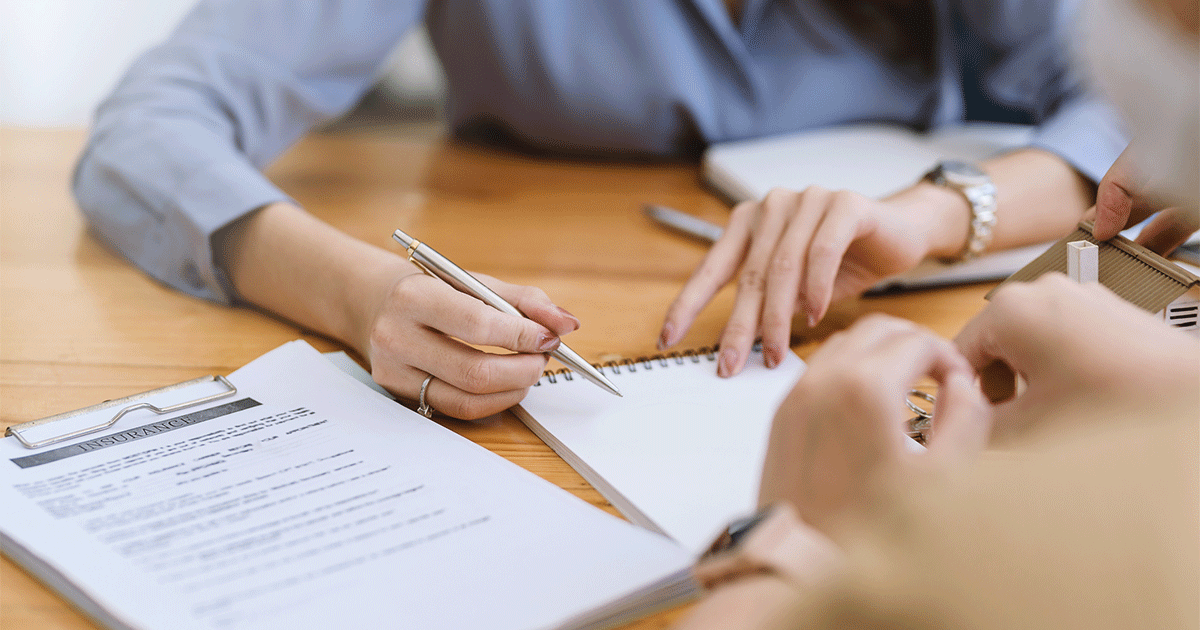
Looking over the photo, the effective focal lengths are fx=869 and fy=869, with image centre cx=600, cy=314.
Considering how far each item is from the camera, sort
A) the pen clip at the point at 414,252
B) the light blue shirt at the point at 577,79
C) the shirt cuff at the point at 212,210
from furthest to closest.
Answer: the light blue shirt at the point at 577,79, the shirt cuff at the point at 212,210, the pen clip at the point at 414,252

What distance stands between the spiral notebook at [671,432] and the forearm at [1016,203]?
23 centimetres

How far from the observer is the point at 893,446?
327mm

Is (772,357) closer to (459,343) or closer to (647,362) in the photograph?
(647,362)

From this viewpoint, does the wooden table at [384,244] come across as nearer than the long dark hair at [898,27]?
Yes

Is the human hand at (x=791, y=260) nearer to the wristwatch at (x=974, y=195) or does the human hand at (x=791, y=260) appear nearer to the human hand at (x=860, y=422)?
the wristwatch at (x=974, y=195)

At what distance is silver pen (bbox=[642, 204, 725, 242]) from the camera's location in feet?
2.89

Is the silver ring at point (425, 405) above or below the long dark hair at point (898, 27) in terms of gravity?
below

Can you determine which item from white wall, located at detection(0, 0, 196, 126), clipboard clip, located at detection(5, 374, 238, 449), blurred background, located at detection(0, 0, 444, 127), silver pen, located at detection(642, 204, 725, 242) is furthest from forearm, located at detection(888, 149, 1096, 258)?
white wall, located at detection(0, 0, 196, 126)

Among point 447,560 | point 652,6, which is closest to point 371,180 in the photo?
point 652,6

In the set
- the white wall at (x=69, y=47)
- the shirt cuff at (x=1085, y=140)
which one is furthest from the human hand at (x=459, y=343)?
the white wall at (x=69, y=47)

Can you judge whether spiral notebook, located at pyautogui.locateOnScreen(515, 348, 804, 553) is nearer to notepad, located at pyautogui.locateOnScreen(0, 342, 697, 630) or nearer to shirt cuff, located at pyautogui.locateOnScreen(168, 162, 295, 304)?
notepad, located at pyautogui.locateOnScreen(0, 342, 697, 630)

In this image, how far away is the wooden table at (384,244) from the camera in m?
0.58

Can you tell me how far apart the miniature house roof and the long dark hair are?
640mm

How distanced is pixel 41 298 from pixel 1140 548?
2.58 ft
